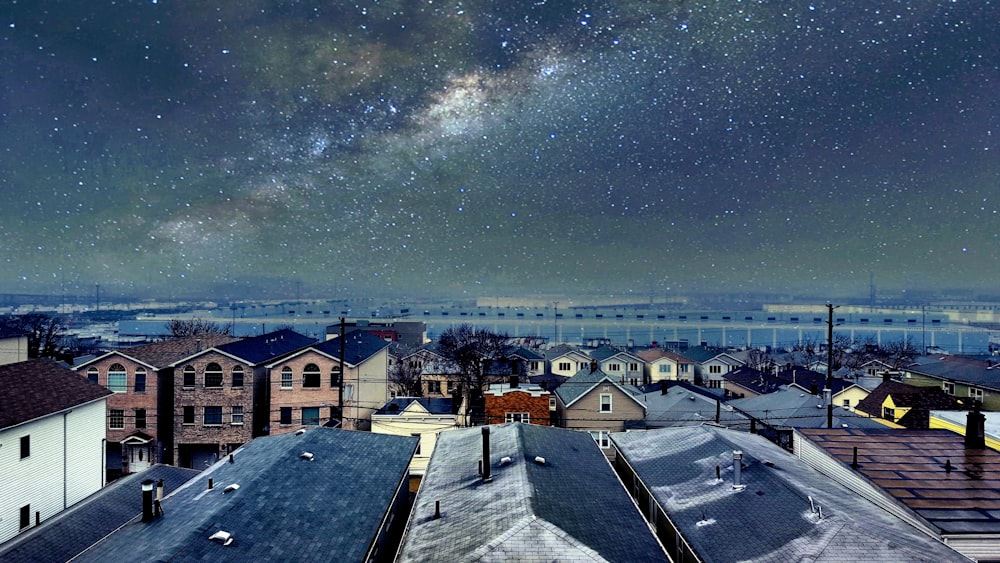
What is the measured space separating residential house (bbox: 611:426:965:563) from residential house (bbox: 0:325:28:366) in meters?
27.1

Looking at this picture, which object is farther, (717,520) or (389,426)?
(389,426)

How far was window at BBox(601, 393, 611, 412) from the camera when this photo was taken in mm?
35781

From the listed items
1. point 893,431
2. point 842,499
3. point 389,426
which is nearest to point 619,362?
point 389,426

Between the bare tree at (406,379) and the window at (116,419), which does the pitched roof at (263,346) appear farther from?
the bare tree at (406,379)

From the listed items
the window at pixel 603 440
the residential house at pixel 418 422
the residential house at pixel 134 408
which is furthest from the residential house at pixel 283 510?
the residential house at pixel 134 408

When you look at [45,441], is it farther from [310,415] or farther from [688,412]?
[688,412]

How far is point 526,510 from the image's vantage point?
1194cm

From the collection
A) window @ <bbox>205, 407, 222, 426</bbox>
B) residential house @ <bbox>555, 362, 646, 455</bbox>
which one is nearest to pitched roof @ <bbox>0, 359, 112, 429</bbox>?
window @ <bbox>205, 407, 222, 426</bbox>

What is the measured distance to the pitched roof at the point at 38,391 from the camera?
19.3 m

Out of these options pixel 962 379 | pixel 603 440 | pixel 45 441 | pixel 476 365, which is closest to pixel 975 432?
pixel 603 440

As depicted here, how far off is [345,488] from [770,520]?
37.6ft

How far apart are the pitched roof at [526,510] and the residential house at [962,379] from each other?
109ft

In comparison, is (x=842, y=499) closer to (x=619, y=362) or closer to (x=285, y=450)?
(x=285, y=450)

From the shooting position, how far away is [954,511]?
1277 centimetres
